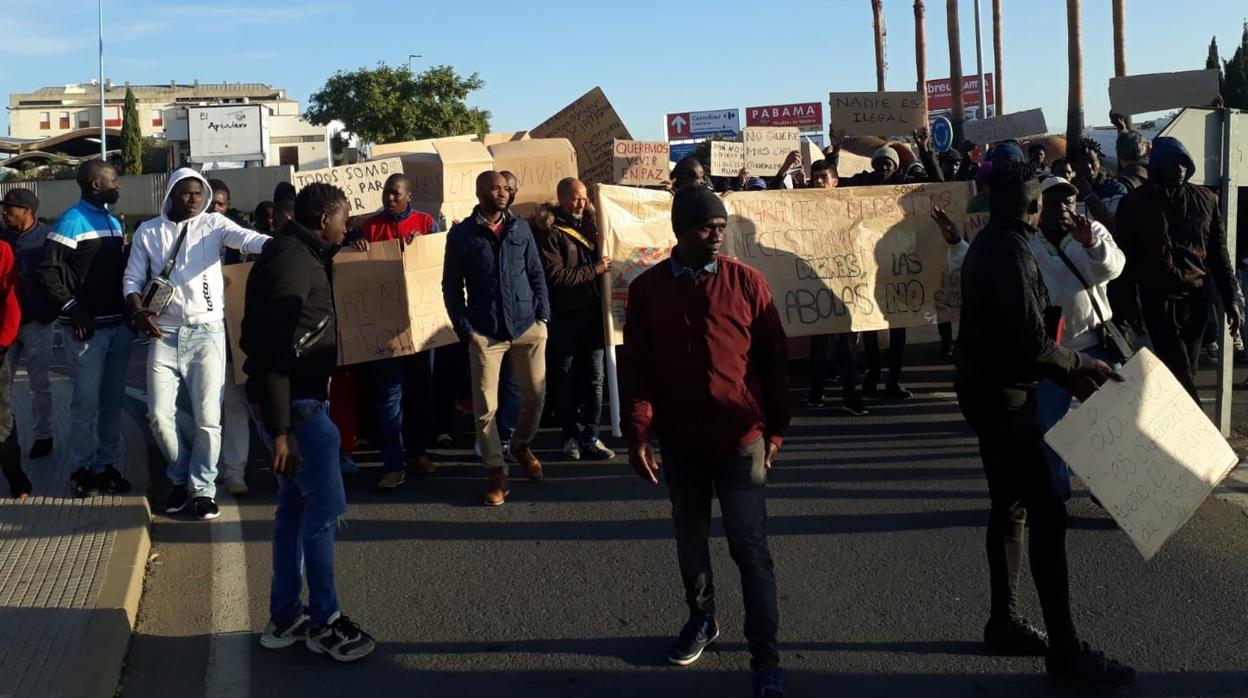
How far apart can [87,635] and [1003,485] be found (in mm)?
3749

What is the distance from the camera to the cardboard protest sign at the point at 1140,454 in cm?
441

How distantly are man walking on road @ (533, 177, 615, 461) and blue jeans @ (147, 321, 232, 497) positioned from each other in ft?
7.29

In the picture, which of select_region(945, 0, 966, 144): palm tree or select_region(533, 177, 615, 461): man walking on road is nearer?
select_region(533, 177, 615, 461): man walking on road

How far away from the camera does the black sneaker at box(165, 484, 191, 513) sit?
7.34m

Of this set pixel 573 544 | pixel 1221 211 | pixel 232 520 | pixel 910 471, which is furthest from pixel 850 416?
pixel 232 520

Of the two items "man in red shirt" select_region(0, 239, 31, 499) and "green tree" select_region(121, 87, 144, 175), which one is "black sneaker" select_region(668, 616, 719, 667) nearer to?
"man in red shirt" select_region(0, 239, 31, 499)

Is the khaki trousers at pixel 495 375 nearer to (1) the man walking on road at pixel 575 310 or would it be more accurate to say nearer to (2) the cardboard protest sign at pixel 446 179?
(1) the man walking on road at pixel 575 310

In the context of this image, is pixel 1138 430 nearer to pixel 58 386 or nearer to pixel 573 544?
pixel 573 544

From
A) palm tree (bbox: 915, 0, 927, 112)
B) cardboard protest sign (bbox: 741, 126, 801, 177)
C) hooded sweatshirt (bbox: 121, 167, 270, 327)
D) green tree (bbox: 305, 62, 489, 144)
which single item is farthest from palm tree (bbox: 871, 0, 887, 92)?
hooded sweatshirt (bbox: 121, 167, 270, 327)

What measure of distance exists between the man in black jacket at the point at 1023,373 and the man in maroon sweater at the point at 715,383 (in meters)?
0.76

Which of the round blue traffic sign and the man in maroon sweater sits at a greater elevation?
the round blue traffic sign

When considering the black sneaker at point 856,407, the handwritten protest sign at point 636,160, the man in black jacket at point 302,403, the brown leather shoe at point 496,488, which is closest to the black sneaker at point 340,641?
the man in black jacket at point 302,403

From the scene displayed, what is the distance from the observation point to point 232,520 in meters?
7.16

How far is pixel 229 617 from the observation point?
18.2 feet
